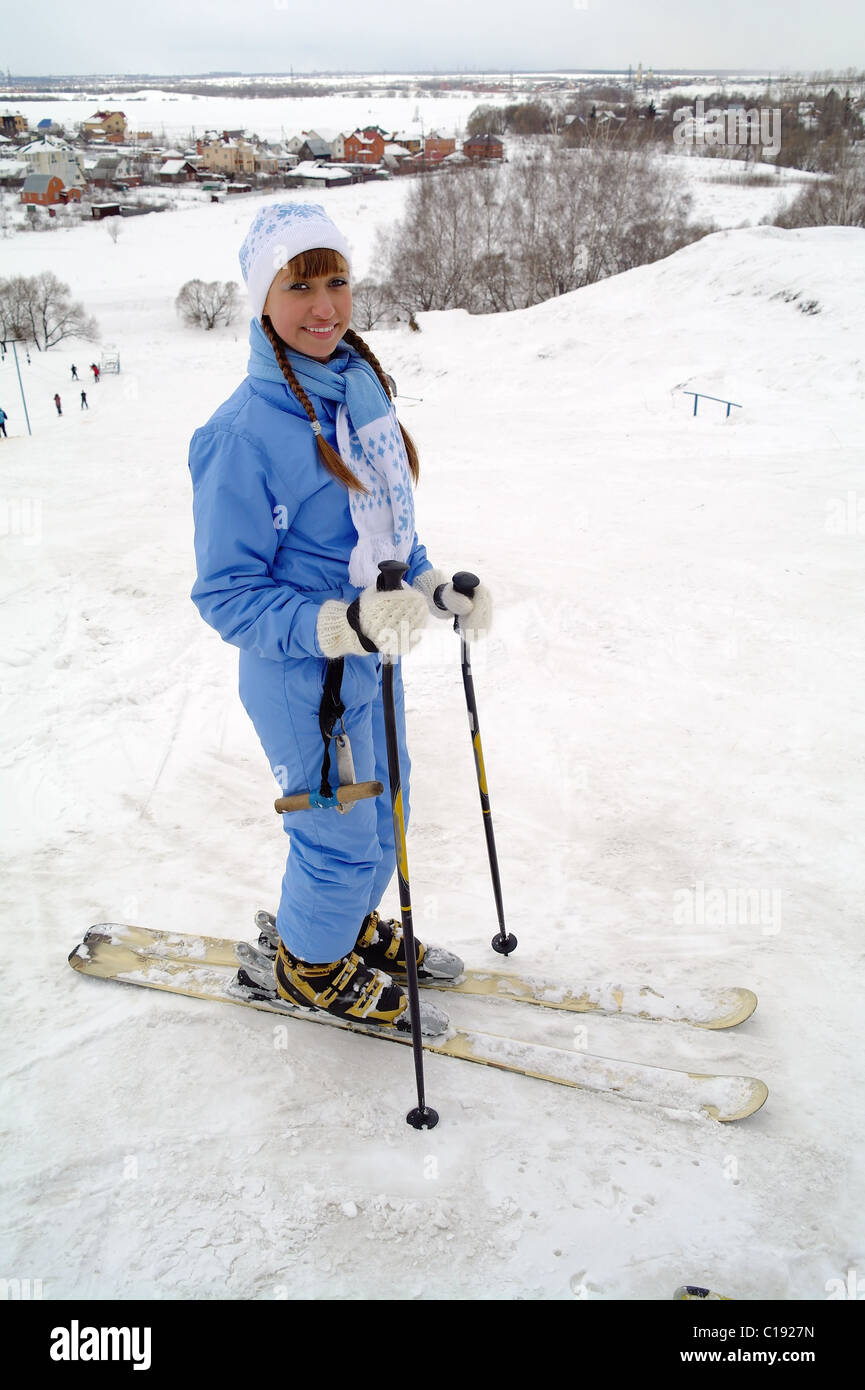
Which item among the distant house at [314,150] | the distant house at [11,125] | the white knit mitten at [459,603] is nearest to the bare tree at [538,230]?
the white knit mitten at [459,603]

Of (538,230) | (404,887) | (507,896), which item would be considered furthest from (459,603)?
(538,230)

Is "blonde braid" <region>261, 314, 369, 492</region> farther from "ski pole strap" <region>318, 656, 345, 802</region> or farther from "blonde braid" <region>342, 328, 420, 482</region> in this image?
"ski pole strap" <region>318, 656, 345, 802</region>

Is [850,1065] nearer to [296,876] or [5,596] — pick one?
[296,876]

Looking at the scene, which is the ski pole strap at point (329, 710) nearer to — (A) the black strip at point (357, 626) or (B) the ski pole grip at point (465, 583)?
(A) the black strip at point (357, 626)

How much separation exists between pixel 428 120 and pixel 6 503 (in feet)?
399

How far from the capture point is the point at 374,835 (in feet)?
7.87

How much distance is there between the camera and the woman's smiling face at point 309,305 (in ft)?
6.33

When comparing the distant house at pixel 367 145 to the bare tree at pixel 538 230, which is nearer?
the bare tree at pixel 538 230

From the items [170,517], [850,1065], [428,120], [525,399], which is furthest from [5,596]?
[428,120]

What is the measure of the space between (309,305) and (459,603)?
912 millimetres

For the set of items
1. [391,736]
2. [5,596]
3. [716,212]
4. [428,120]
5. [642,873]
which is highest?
[428,120]

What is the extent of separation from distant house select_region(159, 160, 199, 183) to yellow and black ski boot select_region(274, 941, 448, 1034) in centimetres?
9425

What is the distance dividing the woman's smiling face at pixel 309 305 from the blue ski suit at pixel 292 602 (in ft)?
0.37
